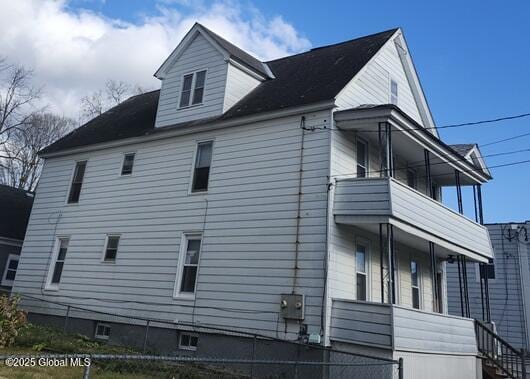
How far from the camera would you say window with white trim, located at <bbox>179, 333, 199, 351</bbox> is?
12.3 meters

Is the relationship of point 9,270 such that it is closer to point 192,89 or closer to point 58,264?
point 58,264

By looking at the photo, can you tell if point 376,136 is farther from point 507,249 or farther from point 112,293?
point 507,249

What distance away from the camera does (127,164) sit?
53.4 feet

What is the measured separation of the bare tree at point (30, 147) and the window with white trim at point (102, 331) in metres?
22.6

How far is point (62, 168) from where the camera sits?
717 inches

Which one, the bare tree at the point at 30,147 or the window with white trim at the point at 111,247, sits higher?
the bare tree at the point at 30,147

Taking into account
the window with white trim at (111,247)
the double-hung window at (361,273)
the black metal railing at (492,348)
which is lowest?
the black metal railing at (492,348)

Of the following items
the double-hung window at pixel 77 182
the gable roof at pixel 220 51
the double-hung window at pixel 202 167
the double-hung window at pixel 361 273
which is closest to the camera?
the double-hung window at pixel 361 273

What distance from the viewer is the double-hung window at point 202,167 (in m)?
13.9

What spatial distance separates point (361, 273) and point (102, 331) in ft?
27.0

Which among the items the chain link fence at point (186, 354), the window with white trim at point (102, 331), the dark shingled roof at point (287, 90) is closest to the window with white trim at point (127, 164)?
the dark shingled roof at point (287, 90)

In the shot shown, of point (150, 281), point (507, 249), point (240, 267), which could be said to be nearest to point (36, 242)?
point (150, 281)

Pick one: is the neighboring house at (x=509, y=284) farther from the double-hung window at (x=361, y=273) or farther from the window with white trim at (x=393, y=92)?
the double-hung window at (x=361, y=273)

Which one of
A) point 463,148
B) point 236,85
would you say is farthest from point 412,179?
point 236,85
